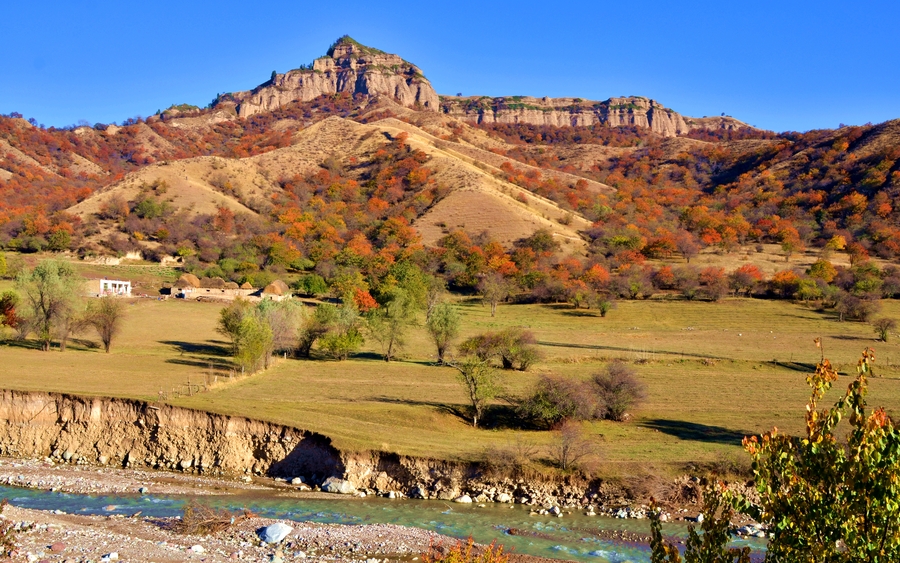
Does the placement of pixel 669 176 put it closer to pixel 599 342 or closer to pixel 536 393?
pixel 599 342

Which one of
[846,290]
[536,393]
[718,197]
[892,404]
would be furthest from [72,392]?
[718,197]

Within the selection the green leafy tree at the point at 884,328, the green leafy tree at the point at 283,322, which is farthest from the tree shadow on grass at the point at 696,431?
the green leafy tree at the point at 884,328

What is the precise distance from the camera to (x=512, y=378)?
42594 mm

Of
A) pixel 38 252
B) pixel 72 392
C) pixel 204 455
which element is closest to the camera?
pixel 204 455

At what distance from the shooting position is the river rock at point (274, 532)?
18.5 metres

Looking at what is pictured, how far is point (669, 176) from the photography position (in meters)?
195

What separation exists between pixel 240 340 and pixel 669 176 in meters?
170

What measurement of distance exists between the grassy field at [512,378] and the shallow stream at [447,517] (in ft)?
10.3

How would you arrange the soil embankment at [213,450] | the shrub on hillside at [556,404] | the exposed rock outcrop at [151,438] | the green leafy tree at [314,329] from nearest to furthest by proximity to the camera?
the soil embankment at [213,450]
the exposed rock outcrop at [151,438]
the shrub on hillside at [556,404]
the green leafy tree at [314,329]

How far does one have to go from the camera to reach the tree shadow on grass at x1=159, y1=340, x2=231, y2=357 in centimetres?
4924

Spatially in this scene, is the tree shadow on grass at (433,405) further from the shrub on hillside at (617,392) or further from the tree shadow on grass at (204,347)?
the tree shadow on grass at (204,347)

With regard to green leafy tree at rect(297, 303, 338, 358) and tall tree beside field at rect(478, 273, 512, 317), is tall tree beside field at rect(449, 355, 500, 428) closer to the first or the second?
green leafy tree at rect(297, 303, 338, 358)

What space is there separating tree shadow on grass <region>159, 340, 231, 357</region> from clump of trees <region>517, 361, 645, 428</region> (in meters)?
25.5

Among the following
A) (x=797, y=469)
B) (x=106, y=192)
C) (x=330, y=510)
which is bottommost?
(x=330, y=510)
